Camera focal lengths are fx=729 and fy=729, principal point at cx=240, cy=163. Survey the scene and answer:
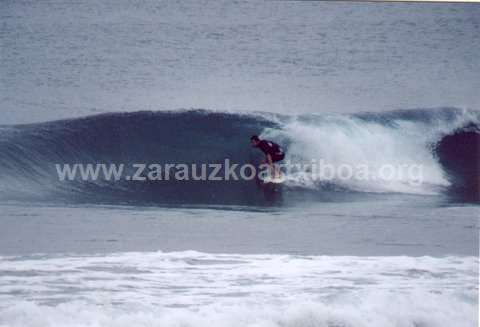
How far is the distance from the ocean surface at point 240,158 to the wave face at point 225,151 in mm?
12

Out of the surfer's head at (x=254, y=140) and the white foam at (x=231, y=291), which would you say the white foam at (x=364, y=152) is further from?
the white foam at (x=231, y=291)

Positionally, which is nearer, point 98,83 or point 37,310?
point 37,310

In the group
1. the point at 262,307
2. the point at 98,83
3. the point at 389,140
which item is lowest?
the point at 262,307

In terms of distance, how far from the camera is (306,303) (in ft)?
13.5

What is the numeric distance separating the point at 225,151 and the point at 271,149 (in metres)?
0.28

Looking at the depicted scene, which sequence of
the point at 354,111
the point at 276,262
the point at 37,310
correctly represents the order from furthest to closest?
1. the point at 354,111
2. the point at 276,262
3. the point at 37,310

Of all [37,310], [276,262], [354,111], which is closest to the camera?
[37,310]

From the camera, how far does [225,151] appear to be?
4477 millimetres

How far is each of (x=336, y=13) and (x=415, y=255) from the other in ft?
5.02

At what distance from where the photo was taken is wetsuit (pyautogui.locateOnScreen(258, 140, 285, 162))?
176 inches

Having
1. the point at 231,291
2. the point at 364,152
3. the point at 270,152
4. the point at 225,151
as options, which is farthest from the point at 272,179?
the point at 231,291

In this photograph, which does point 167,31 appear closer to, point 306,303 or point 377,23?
point 377,23

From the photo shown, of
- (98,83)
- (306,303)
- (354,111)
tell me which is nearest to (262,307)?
(306,303)

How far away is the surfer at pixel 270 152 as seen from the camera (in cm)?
444
